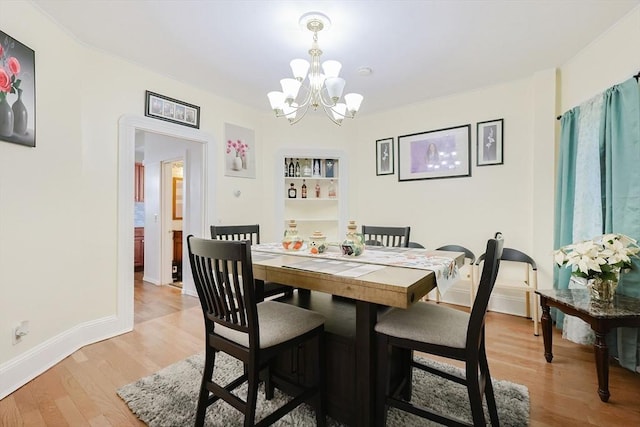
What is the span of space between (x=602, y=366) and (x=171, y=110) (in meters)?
3.92

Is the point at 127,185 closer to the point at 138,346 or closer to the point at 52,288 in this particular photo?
the point at 52,288

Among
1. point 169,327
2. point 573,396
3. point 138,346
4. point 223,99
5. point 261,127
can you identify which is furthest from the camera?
point 261,127

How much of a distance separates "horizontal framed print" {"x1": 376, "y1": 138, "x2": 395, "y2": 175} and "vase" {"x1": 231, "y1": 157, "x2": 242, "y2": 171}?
1803 millimetres

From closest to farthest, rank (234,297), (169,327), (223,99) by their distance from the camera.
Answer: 1. (234,297)
2. (169,327)
3. (223,99)

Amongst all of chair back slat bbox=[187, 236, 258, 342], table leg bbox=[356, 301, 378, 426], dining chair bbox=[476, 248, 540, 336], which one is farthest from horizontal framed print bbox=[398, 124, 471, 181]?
chair back slat bbox=[187, 236, 258, 342]

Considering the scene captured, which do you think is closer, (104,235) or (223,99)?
(104,235)

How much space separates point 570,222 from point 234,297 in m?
2.88

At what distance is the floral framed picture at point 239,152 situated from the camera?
11.9ft

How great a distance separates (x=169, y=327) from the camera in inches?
111

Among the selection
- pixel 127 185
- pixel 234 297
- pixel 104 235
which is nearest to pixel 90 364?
pixel 104 235

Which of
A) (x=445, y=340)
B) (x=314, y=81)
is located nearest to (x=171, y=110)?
(x=314, y=81)

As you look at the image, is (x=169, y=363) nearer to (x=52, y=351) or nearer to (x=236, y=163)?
(x=52, y=351)

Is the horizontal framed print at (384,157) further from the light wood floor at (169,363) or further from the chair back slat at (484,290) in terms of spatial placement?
the chair back slat at (484,290)

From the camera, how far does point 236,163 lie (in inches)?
146
